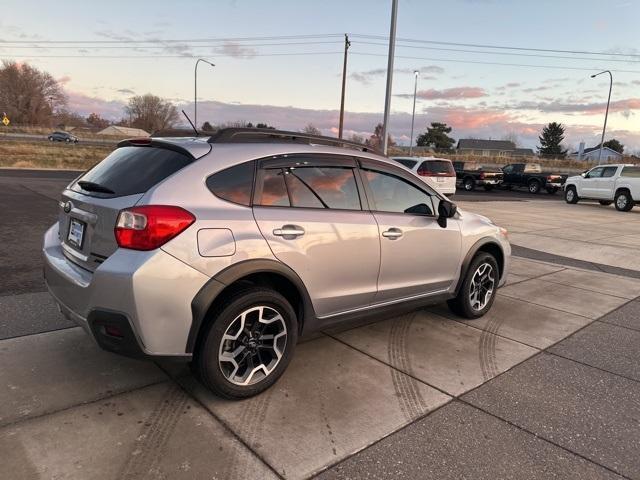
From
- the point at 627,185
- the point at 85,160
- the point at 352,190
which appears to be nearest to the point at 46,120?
the point at 85,160

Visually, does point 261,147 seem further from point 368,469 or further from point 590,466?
point 590,466

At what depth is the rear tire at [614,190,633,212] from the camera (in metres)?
20.2

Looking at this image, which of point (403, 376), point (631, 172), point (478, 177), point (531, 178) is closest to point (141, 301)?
point (403, 376)

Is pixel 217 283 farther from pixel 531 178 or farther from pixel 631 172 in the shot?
pixel 531 178

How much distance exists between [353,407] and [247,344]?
80 cm

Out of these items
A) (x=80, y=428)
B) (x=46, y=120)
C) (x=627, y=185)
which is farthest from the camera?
(x=46, y=120)

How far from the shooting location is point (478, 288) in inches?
194

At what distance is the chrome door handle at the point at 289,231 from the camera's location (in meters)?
3.12

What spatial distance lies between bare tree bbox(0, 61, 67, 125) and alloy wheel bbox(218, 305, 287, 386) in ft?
336

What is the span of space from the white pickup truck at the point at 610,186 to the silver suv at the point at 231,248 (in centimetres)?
2023

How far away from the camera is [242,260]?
294 cm

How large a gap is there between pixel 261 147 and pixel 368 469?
2088 millimetres

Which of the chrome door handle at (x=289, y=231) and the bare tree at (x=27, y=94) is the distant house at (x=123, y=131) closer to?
the bare tree at (x=27, y=94)

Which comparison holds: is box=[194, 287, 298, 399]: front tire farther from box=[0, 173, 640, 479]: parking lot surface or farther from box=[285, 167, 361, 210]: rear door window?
box=[285, 167, 361, 210]: rear door window
